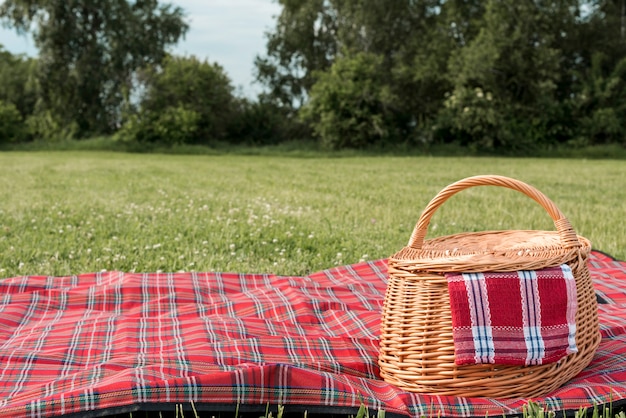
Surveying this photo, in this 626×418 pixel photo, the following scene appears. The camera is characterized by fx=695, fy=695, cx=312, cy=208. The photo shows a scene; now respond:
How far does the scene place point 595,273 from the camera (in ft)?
13.0

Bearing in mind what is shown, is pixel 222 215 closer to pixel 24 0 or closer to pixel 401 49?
pixel 401 49

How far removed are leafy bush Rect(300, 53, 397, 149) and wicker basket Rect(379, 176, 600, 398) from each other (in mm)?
19412

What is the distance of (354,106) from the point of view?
22.0 meters

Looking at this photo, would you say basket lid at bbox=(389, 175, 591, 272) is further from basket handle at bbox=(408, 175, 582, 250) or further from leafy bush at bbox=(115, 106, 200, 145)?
leafy bush at bbox=(115, 106, 200, 145)

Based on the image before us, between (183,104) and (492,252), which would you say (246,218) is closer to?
(492,252)

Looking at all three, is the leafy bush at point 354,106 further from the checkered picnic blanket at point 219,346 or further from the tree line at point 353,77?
the checkered picnic blanket at point 219,346

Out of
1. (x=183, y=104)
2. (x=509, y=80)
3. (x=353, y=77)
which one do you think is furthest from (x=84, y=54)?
(x=509, y=80)

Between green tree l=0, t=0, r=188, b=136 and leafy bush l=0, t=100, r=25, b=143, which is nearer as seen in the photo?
green tree l=0, t=0, r=188, b=136

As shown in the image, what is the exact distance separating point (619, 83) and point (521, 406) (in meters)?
21.9

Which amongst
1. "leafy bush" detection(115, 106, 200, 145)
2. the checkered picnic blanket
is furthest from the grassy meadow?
"leafy bush" detection(115, 106, 200, 145)

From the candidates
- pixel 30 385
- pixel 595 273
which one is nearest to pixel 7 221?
pixel 30 385

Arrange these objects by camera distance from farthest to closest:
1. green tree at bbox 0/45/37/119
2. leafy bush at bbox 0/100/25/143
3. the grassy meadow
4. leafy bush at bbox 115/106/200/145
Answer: green tree at bbox 0/45/37/119 → leafy bush at bbox 0/100/25/143 → leafy bush at bbox 115/106/200/145 → the grassy meadow

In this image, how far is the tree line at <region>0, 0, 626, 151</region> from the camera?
69.6 feet

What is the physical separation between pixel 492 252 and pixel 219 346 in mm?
1058
